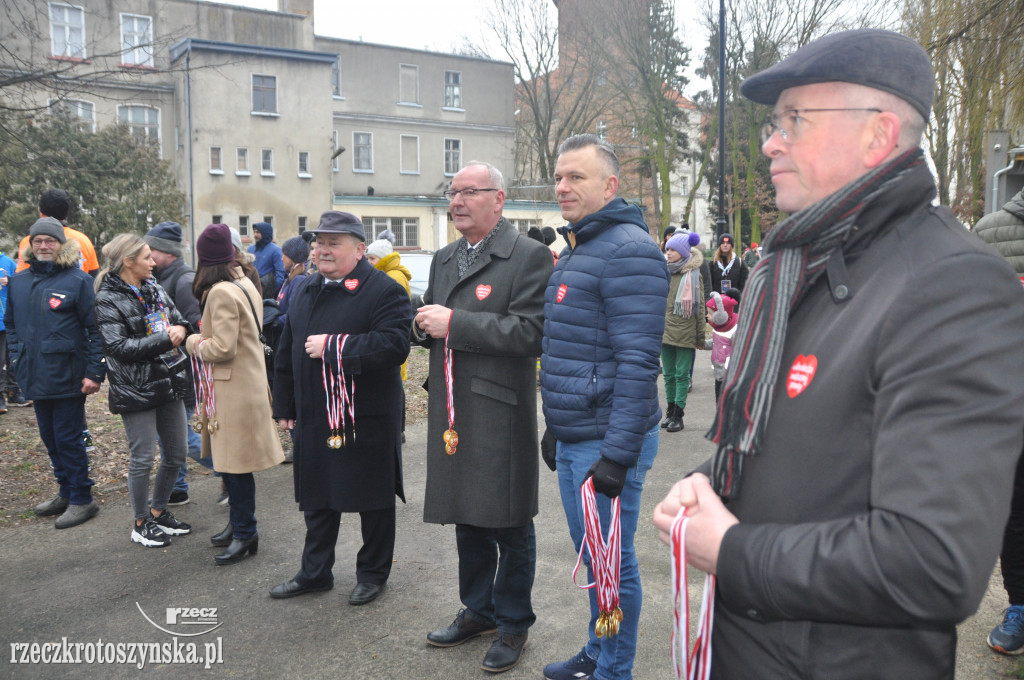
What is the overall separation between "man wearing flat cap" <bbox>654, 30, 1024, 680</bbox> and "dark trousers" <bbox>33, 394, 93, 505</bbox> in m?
5.56

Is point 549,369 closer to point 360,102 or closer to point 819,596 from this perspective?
point 819,596

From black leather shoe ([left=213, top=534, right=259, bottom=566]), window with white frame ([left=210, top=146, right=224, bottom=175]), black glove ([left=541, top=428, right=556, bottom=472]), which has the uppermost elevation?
window with white frame ([left=210, top=146, right=224, bottom=175])

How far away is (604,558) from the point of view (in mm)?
3004

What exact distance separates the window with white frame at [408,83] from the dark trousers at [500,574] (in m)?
40.2

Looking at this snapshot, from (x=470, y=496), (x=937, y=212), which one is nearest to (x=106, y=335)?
(x=470, y=496)

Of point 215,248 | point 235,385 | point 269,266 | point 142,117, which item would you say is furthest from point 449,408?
point 142,117

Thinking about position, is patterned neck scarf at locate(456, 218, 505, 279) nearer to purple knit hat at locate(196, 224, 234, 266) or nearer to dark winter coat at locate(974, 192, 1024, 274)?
purple knit hat at locate(196, 224, 234, 266)

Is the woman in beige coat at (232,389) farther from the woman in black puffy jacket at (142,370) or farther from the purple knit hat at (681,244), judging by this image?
the purple knit hat at (681,244)

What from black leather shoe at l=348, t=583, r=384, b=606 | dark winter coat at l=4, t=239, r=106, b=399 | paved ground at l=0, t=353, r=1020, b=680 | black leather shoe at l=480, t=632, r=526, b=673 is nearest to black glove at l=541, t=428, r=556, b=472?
black leather shoe at l=480, t=632, r=526, b=673

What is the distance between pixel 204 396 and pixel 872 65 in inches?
185

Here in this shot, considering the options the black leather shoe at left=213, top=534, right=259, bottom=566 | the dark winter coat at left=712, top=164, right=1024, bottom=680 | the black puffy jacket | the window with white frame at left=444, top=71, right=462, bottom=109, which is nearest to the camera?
the dark winter coat at left=712, top=164, right=1024, bottom=680

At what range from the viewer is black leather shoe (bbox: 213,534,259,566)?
4.92m

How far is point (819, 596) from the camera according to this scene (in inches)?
48.7

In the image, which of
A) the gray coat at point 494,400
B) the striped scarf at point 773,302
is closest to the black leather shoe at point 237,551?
the gray coat at point 494,400
